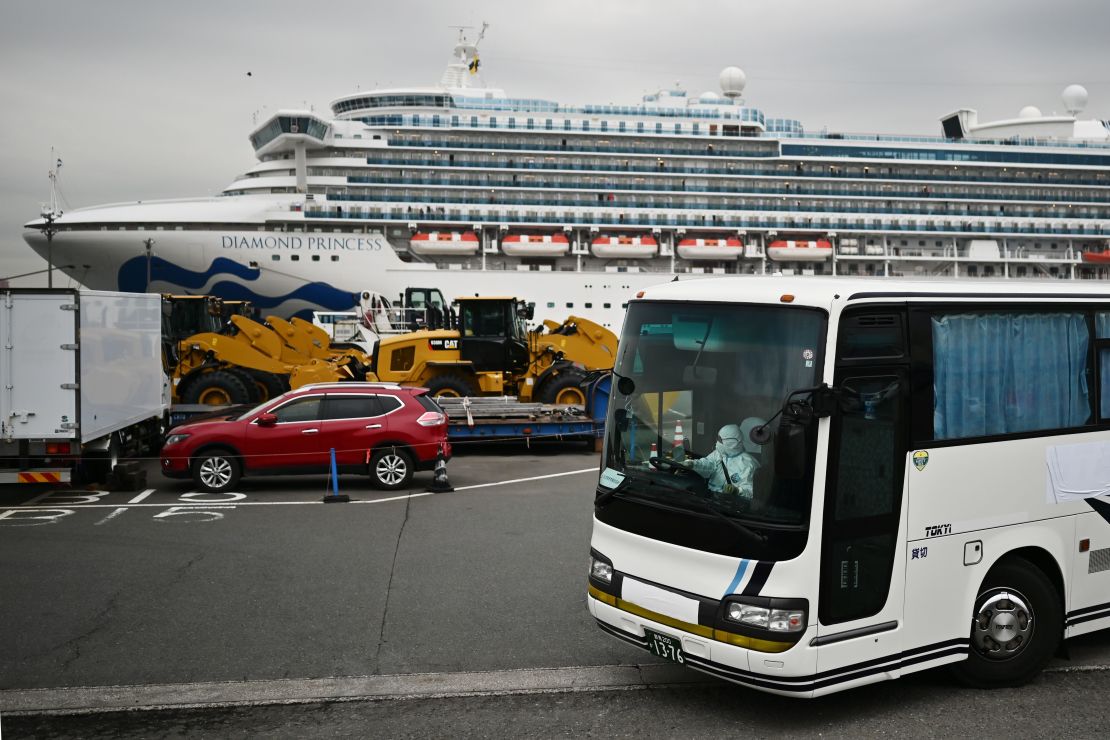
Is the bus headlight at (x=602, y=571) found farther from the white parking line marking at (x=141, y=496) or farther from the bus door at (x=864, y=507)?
the white parking line marking at (x=141, y=496)

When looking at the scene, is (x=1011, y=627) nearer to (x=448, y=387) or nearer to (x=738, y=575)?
(x=738, y=575)

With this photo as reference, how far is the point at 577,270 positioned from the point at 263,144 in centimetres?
1558

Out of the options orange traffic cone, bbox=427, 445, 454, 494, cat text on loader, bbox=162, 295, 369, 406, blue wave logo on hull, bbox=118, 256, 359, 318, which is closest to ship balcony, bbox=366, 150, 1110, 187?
blue wave logo on hull, bbox=118, 256, 359, 318

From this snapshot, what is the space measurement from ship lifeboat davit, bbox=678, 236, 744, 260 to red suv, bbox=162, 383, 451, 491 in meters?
30.6

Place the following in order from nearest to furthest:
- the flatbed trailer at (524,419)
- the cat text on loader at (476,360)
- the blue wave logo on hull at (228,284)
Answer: the flatbed trailer at (524,419)
the cat text on loader at (476,360)
the blue wave logo on hull at (228,284)

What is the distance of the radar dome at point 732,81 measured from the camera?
154 feet

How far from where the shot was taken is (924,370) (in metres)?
4.75

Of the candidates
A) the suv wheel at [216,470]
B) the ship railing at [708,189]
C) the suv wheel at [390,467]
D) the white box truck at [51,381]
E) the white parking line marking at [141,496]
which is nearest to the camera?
the white box truck at [51,381]

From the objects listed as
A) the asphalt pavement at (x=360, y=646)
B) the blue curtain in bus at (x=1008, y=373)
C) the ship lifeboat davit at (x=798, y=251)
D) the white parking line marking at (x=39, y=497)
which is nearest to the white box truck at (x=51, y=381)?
the white parking line marking at (x=39, y=497)

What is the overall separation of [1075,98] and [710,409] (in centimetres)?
5769

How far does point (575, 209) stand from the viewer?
4031 centimetres

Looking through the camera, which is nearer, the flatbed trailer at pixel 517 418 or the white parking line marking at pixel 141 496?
the white parking line marking at pixel 141 496

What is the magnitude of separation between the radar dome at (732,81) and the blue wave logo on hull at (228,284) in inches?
928

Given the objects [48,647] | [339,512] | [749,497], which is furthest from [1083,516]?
[339,512]
